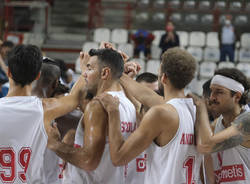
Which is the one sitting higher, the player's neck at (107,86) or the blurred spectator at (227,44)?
the blurred spectator at (227,44)

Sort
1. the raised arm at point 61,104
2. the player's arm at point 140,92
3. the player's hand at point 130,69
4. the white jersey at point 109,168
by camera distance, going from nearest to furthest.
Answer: the raised arm at point 61,104
the white jersey at point 109,168
the player's arm at point 140,92
the player's hand at point 130,69

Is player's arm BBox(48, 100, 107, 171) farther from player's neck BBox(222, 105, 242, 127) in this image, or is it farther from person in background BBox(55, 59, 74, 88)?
person in background BBox(55, 59, 74, 88)

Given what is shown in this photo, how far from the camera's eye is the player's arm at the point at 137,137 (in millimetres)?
3146

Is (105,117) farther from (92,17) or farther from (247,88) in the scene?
(92,17)

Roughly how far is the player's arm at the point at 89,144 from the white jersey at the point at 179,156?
40cm

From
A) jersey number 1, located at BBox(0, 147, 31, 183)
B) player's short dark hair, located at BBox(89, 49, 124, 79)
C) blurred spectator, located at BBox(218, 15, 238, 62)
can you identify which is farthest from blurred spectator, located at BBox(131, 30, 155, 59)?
jersey number 1, located at BBox(0, 147, 31, 183)

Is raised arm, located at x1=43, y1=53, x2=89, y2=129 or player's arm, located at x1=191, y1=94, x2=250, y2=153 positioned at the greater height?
raised arm, located at x1=43, y1=53, x2=89, y2=129

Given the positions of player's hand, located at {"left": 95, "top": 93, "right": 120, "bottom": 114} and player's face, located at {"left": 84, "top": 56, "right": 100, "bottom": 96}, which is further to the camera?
player's face, located at {"left": 84, "top": 56, "right": 100, "bottom": 96}

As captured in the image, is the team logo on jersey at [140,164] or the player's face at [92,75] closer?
the player's face at [92,75]

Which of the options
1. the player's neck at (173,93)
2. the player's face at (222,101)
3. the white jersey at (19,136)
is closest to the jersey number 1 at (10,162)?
the white jersey at (19,136)

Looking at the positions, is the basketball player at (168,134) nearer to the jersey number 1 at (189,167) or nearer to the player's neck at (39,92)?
the jersey number 1 at (189,167)

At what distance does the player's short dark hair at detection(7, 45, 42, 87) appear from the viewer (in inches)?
129

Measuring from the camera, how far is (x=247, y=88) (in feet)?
13.1

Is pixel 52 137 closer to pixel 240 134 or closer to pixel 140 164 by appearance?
pixel 140 164
